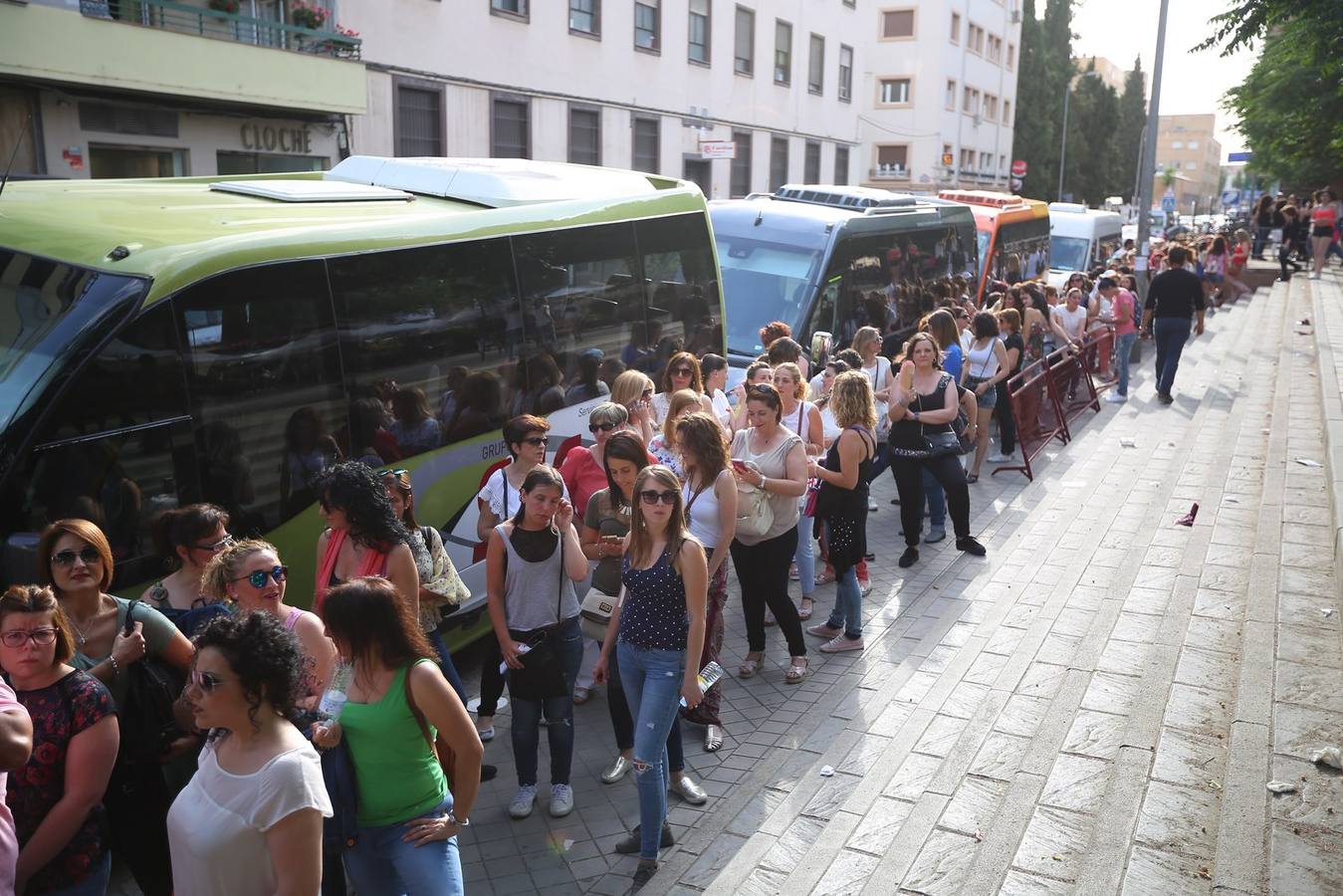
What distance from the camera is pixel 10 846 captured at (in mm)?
3018

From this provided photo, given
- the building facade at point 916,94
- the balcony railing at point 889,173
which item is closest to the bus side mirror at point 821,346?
the building facade at point 916,94

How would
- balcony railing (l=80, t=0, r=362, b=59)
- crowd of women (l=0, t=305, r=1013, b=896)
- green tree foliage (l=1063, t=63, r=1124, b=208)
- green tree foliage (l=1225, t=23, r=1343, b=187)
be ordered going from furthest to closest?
green tree foliage (l=1063, t=63, r=1124, b=208) → green tree foliage (l=1225, t=23, r=1343, b=187) → balcony railing (l=80, t=0, r=362, b=59) → crowd of women (l=0, t=305, r=1013, b=896)

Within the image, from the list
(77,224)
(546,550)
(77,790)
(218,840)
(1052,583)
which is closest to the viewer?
(218,840)

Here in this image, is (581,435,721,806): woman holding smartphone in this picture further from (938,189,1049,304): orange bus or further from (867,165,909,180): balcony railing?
(867,165,909,180): balcony railing

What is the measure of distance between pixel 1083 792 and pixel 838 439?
2557mm

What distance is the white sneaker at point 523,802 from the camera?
17.0 feet

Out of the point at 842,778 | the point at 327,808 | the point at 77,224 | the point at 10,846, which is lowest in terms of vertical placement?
the point at 842,778

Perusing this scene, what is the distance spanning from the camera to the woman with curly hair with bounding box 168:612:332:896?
277 centimetres

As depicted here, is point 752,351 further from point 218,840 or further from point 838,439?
point 218,840

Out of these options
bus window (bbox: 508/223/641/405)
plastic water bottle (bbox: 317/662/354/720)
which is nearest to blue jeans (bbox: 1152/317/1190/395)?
bus window (bbox: 508/223/641/405)

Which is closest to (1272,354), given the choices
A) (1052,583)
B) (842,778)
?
(1052,583)

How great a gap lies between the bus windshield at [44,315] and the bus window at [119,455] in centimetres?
11

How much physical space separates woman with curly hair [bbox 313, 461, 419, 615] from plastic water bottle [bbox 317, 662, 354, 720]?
971 millimetres

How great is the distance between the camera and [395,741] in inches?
132
